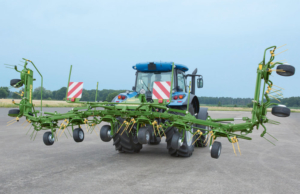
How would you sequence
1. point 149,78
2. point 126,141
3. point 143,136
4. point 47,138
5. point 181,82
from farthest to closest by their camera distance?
point 181,82 < point 149,78 < point 126,141 < point 47,138 < point 143,136

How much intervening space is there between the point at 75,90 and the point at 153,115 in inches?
80.9

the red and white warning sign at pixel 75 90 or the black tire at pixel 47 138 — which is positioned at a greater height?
the red and white warning sign at pixel 75 90

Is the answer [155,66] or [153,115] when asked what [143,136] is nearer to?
[153,115]

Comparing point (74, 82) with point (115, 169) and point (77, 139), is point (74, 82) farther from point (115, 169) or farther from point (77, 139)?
point (115, 169)

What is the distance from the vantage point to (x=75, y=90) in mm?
6324

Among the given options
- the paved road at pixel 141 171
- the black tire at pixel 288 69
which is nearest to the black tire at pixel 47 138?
the paved road at pixel 141 171

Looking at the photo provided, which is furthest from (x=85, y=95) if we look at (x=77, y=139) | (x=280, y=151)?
(x=280, y=151)

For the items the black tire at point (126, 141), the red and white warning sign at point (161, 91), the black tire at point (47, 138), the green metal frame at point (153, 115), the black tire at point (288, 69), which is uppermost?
the black tire at point (288, 69)

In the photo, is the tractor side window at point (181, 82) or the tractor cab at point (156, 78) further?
the tractor side window at point (181, 82)

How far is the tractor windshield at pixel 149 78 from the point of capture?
7852 millimetres

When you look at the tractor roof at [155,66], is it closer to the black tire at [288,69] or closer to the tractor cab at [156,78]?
the tractor cab at [156,78]

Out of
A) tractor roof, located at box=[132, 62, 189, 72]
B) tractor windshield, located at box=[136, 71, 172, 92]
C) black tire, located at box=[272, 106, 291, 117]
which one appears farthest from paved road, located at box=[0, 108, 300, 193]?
tractor roof, located at box=[132, 62, 189, 72]

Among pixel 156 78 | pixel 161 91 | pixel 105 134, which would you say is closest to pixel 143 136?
pixel 161 91

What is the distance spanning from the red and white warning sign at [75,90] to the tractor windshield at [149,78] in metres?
2.27
